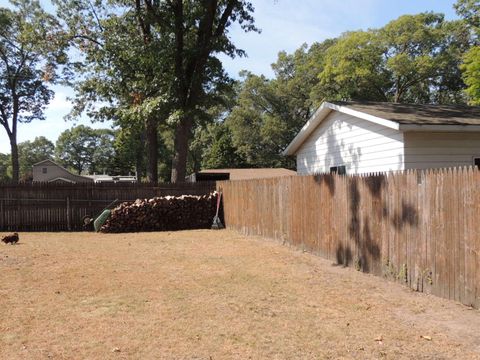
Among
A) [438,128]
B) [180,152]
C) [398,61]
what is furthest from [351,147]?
[398,61]

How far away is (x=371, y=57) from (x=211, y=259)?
3402 centimetres

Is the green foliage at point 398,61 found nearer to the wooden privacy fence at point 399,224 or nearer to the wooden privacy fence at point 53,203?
the wooden privacy fence at point 53,203

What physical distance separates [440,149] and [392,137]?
1.12 m

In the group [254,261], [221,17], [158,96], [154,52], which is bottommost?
[254,261]

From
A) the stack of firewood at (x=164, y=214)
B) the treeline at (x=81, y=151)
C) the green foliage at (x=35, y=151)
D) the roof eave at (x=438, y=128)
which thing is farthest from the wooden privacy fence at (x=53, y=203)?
the green foliage at (x=35, y=151)

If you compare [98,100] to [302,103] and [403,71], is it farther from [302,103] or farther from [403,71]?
[302,103]

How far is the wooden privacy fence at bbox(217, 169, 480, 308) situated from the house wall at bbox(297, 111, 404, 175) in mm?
2105

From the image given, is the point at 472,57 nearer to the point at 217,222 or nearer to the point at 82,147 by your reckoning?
the point at 217,222

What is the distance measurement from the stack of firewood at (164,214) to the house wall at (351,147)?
429 centimetres

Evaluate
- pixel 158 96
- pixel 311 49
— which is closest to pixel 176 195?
pixel 158 96

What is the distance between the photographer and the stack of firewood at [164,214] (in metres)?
17.2

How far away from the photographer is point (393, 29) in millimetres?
41625

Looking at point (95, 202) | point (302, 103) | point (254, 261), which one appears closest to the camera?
point (254, 261)

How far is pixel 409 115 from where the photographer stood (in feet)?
38.6
